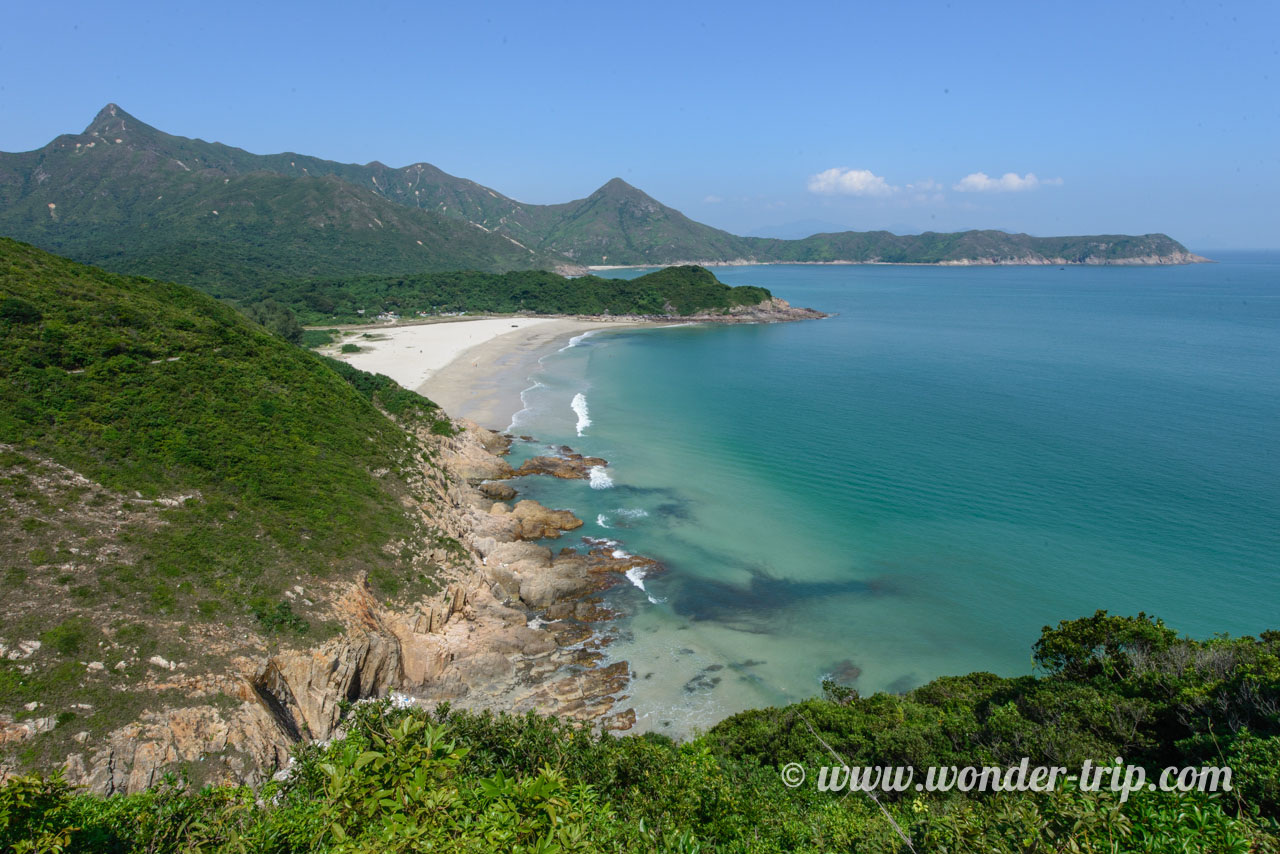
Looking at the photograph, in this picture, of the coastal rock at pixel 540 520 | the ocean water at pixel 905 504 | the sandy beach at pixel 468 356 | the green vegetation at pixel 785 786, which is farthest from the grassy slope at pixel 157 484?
the sandy beach at pixel 468 356

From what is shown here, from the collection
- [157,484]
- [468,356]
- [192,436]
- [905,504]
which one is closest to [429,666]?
[157,484]

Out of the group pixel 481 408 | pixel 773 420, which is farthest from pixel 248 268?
pixel 773 420

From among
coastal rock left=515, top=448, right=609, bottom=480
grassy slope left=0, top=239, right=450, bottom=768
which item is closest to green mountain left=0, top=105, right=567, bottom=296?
coastal rock left=515, top=448, right=609, bottom=480

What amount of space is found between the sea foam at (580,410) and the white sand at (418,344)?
15.3 m

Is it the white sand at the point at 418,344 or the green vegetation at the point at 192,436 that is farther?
the white sand at the point at 418,344

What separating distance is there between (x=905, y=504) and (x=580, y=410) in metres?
29.5

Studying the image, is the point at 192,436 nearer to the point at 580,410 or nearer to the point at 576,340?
the point at 580,410

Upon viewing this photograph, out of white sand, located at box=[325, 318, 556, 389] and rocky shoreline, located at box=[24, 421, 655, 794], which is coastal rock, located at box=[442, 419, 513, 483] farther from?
white sand, located at box=[325, 318, 556, 389]

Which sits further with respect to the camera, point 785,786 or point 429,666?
point 429,666

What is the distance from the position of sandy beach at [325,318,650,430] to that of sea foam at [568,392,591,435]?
17.3 ft

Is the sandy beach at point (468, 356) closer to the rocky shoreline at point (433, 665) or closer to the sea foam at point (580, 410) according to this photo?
the sea foam at point (580, 410)

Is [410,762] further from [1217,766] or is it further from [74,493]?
[74,493]

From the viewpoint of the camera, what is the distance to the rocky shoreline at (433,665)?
45.5 feet

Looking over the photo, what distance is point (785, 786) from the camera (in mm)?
12211
